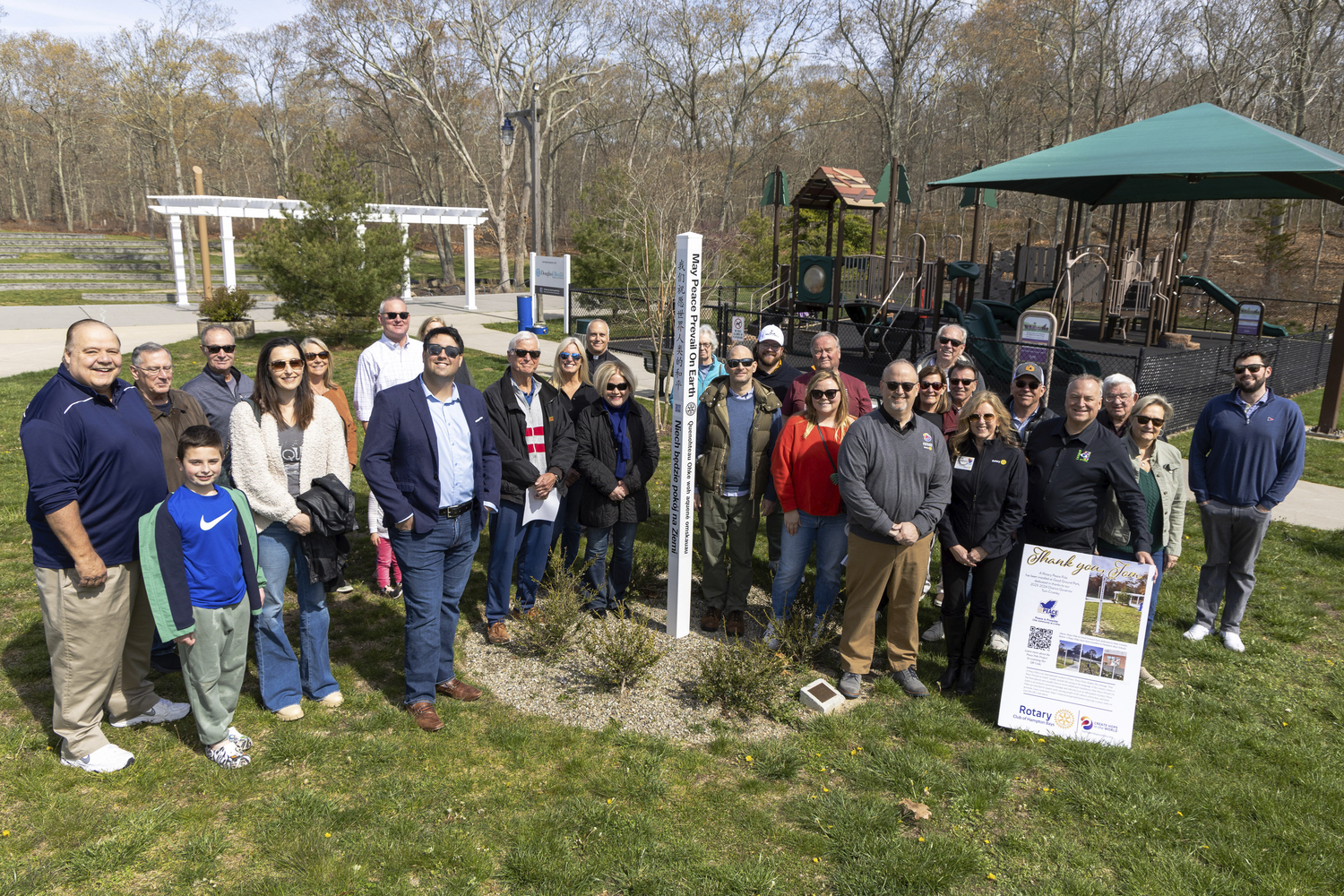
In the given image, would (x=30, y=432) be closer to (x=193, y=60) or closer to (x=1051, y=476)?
(x=1051, y=476)

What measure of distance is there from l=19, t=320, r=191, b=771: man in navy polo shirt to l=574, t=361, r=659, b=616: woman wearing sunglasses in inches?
88.5

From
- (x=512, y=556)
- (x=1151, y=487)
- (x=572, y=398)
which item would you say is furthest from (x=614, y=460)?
(x=1151, y=487)

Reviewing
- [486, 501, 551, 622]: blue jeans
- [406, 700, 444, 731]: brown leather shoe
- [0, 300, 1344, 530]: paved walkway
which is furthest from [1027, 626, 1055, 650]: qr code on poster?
[0, 300, 1344, 530]: paved walkway

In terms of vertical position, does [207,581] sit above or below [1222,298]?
below

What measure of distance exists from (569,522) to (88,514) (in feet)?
8.61

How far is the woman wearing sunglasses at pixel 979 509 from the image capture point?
164 inches

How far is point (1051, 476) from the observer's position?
13.8 feet

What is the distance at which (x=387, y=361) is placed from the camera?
5605 millimetres

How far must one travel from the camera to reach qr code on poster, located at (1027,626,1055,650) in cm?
411

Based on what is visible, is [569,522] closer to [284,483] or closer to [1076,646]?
[284,483]

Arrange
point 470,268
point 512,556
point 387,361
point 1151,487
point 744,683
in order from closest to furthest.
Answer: point 744,683, point 1151,487, point 512,556, point 387,361, point 470,268

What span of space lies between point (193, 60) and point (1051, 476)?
143ft

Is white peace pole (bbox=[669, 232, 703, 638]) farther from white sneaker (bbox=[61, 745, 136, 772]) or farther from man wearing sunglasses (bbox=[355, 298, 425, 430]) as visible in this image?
white sneaker (bbox=[61, 745, 136, 772])

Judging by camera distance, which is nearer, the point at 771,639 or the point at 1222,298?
the point at 771,639
